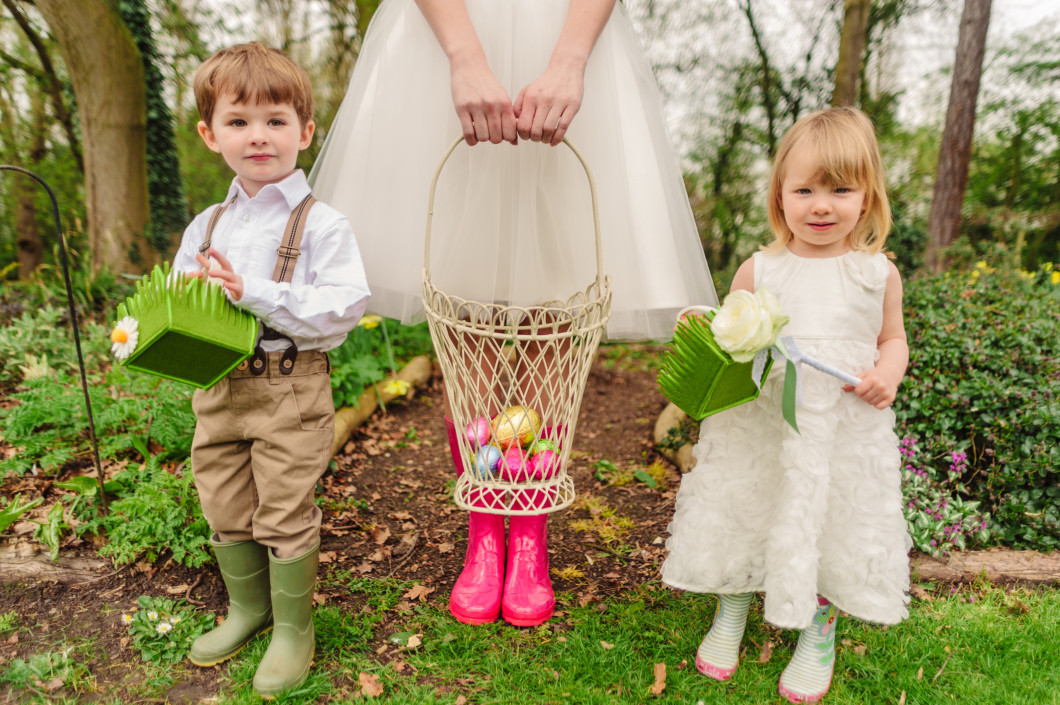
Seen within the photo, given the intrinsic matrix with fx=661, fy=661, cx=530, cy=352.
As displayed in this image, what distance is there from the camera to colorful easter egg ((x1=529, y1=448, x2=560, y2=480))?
1839 millimetres

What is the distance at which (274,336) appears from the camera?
66.1 inches

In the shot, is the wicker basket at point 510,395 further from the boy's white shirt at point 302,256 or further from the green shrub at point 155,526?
the green shrub at point 155,526

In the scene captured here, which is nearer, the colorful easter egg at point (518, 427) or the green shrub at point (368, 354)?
the colorful easter egg at point (518, 427)

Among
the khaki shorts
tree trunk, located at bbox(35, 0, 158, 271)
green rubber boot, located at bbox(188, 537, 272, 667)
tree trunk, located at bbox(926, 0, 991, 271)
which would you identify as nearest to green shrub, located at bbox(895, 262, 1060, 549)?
the khaki shorts

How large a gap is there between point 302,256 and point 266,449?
20.1 inches

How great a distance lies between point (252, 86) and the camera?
1.63m

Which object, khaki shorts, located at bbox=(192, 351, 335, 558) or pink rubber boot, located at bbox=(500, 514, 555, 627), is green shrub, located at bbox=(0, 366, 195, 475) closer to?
khaki shorts, located at bbox=(192, 351, 335, 558)

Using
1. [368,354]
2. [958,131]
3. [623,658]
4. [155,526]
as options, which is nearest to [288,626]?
[155,526]

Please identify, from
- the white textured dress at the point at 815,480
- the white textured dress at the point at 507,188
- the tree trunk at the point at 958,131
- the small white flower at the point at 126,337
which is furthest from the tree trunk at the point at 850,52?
the small white flower at the point at 126,337

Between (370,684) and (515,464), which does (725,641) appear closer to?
(515,464)

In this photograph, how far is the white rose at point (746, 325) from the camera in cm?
143

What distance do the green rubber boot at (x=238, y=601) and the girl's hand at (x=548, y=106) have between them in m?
1.37

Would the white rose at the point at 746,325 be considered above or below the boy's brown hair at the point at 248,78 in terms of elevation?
below

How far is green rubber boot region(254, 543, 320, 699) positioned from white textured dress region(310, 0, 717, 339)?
0.86 metres
